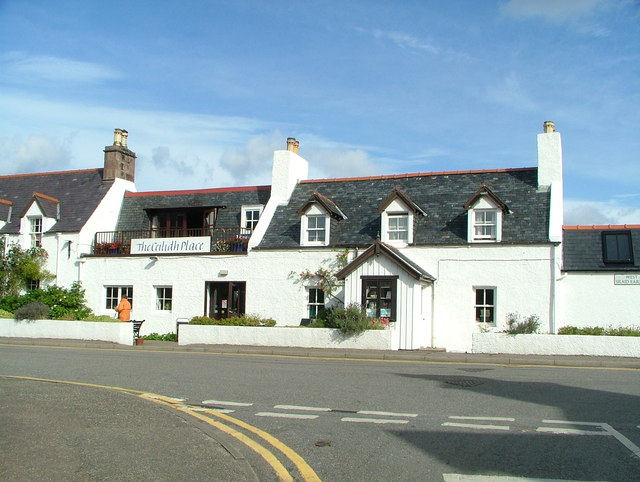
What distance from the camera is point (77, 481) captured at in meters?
6.45

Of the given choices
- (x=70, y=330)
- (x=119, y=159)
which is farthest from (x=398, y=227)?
(x=119, y=159)

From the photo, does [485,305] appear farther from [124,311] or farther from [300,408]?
[300,408]

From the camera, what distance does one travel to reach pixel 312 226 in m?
26.6

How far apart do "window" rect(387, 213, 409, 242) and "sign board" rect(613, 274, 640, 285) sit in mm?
7548

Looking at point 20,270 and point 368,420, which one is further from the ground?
point 20,270

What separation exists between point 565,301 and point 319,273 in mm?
9123

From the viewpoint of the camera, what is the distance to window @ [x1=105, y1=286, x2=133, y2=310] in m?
29.3

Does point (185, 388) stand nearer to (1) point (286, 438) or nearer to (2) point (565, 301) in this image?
(1) point (286, 438)

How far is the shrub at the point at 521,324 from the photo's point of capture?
20444 millimetres

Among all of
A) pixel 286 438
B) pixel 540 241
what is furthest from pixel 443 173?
pixel 286 438

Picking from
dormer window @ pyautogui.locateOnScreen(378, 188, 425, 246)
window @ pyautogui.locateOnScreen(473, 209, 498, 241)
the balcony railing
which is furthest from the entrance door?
window @ pyautogui.locateOnScreen(473, 209, 498, 241)

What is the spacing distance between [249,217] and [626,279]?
1545cm

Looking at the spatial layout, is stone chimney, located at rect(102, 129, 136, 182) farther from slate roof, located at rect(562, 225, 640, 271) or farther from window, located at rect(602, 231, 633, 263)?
window, located at rect(602, 231, 633, 263)

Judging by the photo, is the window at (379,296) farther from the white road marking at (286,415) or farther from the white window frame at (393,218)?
the white road marking at (286,415)
